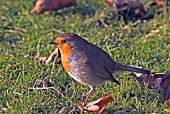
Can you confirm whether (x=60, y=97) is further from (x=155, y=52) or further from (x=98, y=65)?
(x=155, y=52)

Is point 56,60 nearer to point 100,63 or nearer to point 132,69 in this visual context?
point 100,63

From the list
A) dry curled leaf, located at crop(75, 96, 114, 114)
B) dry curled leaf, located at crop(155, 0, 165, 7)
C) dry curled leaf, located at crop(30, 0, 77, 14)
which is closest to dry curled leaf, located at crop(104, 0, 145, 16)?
dry curled leaf, located at crop(155, 0, 165, 7)

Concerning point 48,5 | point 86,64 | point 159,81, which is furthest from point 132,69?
point 48,5

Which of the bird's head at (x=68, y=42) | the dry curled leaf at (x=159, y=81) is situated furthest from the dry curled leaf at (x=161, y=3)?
the bird's head at (x=68, y=42)

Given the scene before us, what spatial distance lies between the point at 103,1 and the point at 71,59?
91.7 inches

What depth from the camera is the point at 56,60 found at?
488 centimetres

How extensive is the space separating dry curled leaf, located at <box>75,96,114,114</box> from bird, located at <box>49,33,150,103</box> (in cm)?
22

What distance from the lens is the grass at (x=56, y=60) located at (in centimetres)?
414

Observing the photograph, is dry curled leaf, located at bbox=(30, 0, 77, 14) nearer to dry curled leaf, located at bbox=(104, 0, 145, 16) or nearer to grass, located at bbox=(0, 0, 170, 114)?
grass, located at bbox=(0, 0, 170, 114)

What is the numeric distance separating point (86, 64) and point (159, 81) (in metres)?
0.65

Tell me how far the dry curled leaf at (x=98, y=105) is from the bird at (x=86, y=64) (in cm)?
22

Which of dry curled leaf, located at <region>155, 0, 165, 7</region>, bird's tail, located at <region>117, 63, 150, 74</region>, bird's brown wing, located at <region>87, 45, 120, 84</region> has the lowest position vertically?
bird's tail, located at <region>117, 63, 150, 74</region>

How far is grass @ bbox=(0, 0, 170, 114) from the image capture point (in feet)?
13.6

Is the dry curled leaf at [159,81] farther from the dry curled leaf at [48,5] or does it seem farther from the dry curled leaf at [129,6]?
the dry curled leaf at [48,5]
